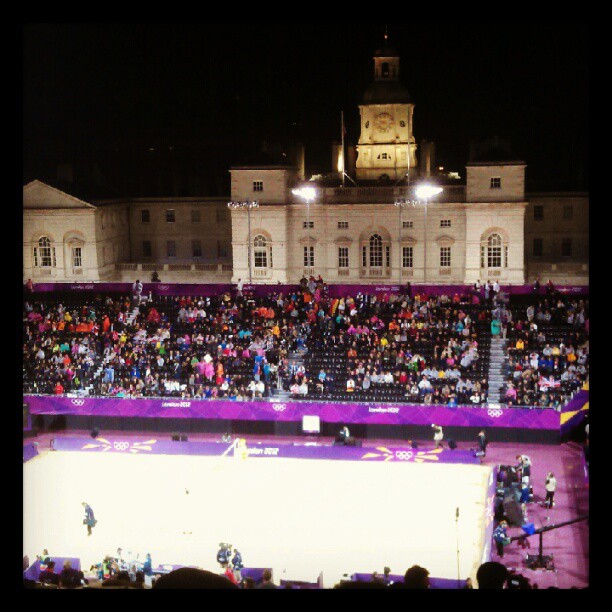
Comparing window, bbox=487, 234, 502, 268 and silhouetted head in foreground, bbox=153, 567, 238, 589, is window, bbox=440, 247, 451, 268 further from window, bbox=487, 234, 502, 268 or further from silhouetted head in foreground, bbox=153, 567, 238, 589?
silhouetted head in foreground, bbox=153, 567, 238, 589

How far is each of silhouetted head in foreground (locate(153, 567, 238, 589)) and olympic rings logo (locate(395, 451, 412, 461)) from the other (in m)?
20.2

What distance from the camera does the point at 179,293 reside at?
37.8 metres

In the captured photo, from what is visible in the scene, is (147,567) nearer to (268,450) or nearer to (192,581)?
(268,450)

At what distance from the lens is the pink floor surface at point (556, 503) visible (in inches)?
776

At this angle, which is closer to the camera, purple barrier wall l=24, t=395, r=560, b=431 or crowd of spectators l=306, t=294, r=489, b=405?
purple barrier wall l=24, t=395, r=560, b=431

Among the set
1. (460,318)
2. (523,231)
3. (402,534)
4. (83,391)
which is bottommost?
(402,534)

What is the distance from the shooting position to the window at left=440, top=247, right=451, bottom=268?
49750 millimetres

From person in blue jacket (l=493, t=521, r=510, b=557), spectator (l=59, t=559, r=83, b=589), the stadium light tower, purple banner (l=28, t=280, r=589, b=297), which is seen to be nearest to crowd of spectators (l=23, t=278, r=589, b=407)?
purple banner (l=28, t=280, r=589, b=297)

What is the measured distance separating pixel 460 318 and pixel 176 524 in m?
14.2

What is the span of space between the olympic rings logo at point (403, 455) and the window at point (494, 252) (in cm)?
2231

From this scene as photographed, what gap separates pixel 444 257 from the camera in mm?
49812

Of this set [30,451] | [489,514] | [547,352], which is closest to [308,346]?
[547,352]
